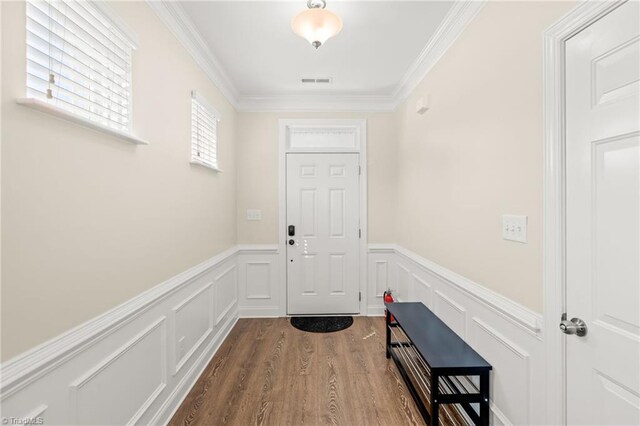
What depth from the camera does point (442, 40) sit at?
2.17 metres

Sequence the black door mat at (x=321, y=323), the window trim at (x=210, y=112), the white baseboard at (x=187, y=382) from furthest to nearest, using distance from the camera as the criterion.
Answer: the black door mat at (x=321, y=323)
the window trim at (x=210, y=112)
the white baseboard at (x=187, y=382)

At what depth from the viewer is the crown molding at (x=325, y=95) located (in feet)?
6.08

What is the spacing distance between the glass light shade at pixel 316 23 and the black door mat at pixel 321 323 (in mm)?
2708

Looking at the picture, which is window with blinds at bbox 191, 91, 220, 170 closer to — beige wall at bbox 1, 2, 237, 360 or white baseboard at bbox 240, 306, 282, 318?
beige wall at bbox 1, 2, 237, 360

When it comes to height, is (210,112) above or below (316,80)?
below

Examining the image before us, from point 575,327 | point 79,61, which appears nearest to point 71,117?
point 79,61

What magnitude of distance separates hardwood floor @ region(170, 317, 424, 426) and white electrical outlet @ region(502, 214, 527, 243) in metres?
1.31

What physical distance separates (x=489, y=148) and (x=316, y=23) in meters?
1.23

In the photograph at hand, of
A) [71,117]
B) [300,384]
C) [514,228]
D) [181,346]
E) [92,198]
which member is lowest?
[300,384]

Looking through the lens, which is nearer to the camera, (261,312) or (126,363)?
(126,363)

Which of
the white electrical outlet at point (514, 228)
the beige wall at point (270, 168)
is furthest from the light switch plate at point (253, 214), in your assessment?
the white electrical outlet at point (514, 228)

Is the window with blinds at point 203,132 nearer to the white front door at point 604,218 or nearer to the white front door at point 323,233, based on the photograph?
the white front door at point 323,233

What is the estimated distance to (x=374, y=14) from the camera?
1.98 meters

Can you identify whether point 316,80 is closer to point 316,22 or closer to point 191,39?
point 191,39
